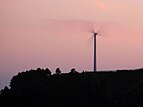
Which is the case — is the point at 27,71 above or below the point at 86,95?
above

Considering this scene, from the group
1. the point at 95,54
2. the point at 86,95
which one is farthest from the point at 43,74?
the point at 86,95

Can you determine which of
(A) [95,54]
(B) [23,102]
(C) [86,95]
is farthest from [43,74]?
(C) [86,95]

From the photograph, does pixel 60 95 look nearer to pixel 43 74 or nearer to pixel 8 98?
pixel 8 98

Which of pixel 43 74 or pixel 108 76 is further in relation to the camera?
pixel 43 74

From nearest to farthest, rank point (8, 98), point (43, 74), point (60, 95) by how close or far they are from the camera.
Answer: point (60, 95)
point (8, 98)
point (43, 74)

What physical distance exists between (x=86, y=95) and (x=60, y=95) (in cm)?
601

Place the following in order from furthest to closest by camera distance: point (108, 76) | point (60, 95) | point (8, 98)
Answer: point (108, 76), point (8, 98), point (60, 95)

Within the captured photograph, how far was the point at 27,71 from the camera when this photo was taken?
15675cm

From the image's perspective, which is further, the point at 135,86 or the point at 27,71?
the point at 27,71

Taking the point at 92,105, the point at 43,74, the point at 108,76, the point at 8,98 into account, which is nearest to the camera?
the point at 92,105

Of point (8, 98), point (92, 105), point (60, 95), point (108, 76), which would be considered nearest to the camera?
point (92, 105)

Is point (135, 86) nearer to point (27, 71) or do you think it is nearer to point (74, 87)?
point (74, 87)

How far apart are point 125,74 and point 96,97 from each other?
31.0 m

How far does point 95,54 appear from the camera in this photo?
12788 cm
